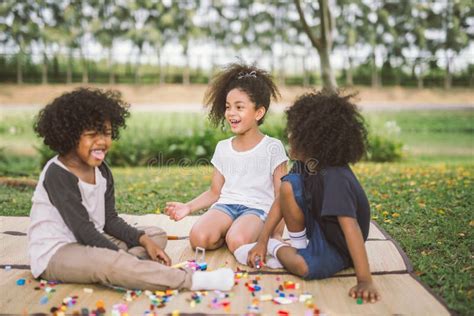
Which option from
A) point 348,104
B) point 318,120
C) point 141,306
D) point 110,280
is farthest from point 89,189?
point 348,104

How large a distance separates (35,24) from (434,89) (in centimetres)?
1709

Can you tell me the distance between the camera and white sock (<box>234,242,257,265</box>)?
344cm

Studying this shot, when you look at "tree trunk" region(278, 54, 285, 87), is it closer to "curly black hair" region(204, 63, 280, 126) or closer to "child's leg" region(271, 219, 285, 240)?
"curly black hair" region(204, 63, 280, 126)

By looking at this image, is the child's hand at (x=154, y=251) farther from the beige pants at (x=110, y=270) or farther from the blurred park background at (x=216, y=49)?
the blurred park background at (x=216, y=49)

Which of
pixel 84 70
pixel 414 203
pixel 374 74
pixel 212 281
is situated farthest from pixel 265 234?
pixel 84 70

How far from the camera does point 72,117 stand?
3.03 m

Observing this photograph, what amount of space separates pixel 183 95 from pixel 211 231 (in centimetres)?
2057

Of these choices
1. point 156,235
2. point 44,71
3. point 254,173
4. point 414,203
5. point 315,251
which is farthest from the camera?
point 44,71

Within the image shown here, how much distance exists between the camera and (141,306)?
2.71m

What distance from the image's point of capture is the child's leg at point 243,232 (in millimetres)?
3609

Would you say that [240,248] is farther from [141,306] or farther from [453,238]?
[453,238]

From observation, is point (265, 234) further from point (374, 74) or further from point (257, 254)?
point (374, 74)

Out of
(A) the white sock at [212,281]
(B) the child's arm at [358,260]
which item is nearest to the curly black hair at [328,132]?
(B) the child's arm at [358,260]

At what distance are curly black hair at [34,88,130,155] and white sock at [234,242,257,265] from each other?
1.18m
